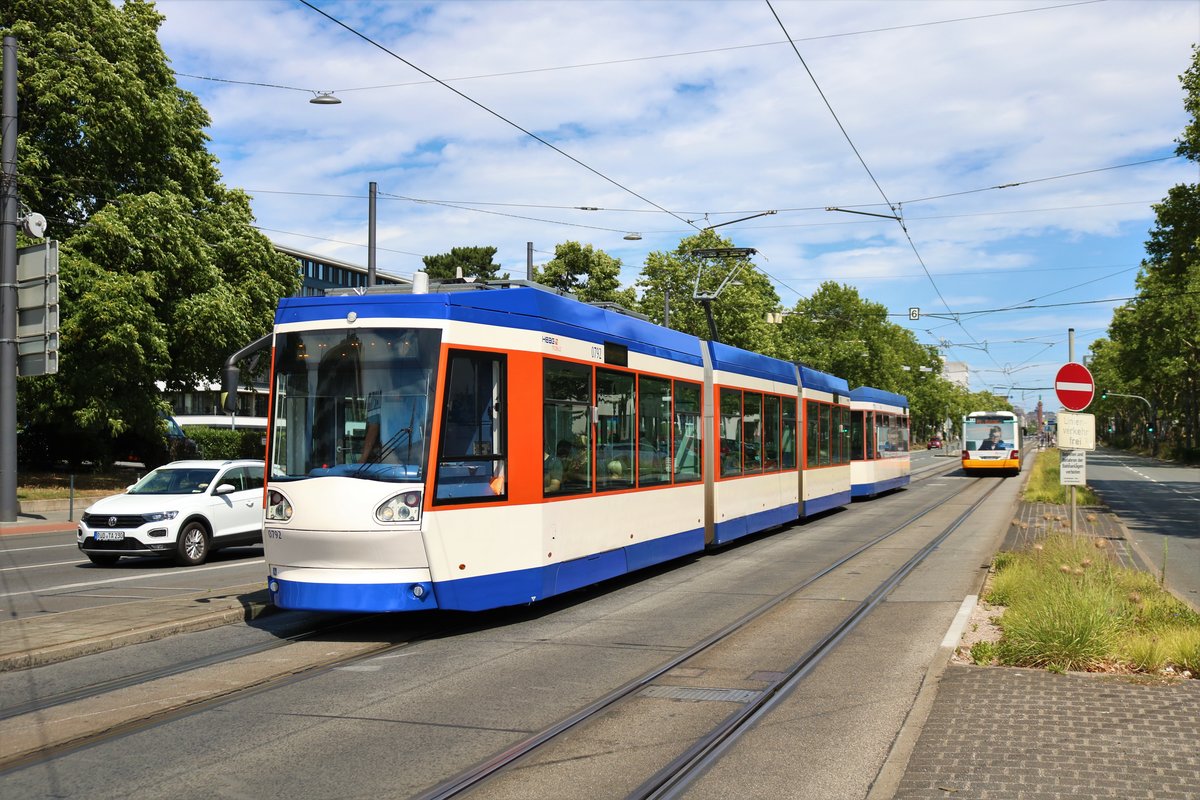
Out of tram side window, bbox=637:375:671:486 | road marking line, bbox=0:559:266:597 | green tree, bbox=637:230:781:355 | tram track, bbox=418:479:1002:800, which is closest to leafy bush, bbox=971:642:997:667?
tram track, bbox=418:479:1002:800

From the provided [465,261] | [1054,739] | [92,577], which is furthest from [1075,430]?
[465,261]

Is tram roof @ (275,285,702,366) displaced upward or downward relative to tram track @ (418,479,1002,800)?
upward

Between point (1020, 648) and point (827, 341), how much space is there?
80086 millimetres

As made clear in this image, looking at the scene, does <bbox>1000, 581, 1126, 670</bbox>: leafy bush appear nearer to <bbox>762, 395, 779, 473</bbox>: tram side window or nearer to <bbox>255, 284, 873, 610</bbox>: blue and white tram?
<bbox>255, 284, 873, 610</bbox>: blue and white tram

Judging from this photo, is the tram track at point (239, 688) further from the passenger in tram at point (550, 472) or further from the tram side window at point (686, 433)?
the tram side window at point (686, 433)

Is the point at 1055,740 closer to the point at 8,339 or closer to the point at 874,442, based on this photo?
the point at 8,339

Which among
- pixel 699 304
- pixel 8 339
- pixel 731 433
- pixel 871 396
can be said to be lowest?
pixel 731 433

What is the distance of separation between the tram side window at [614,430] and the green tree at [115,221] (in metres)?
19.3

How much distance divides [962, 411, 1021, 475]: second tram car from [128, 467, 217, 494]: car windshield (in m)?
38.5

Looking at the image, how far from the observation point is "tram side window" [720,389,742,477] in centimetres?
1627

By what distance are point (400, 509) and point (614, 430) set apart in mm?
3659

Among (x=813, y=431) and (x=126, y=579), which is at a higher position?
(x=813, y=431)

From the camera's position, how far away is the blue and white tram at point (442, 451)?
8938mm

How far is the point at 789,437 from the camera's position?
2067 cm
